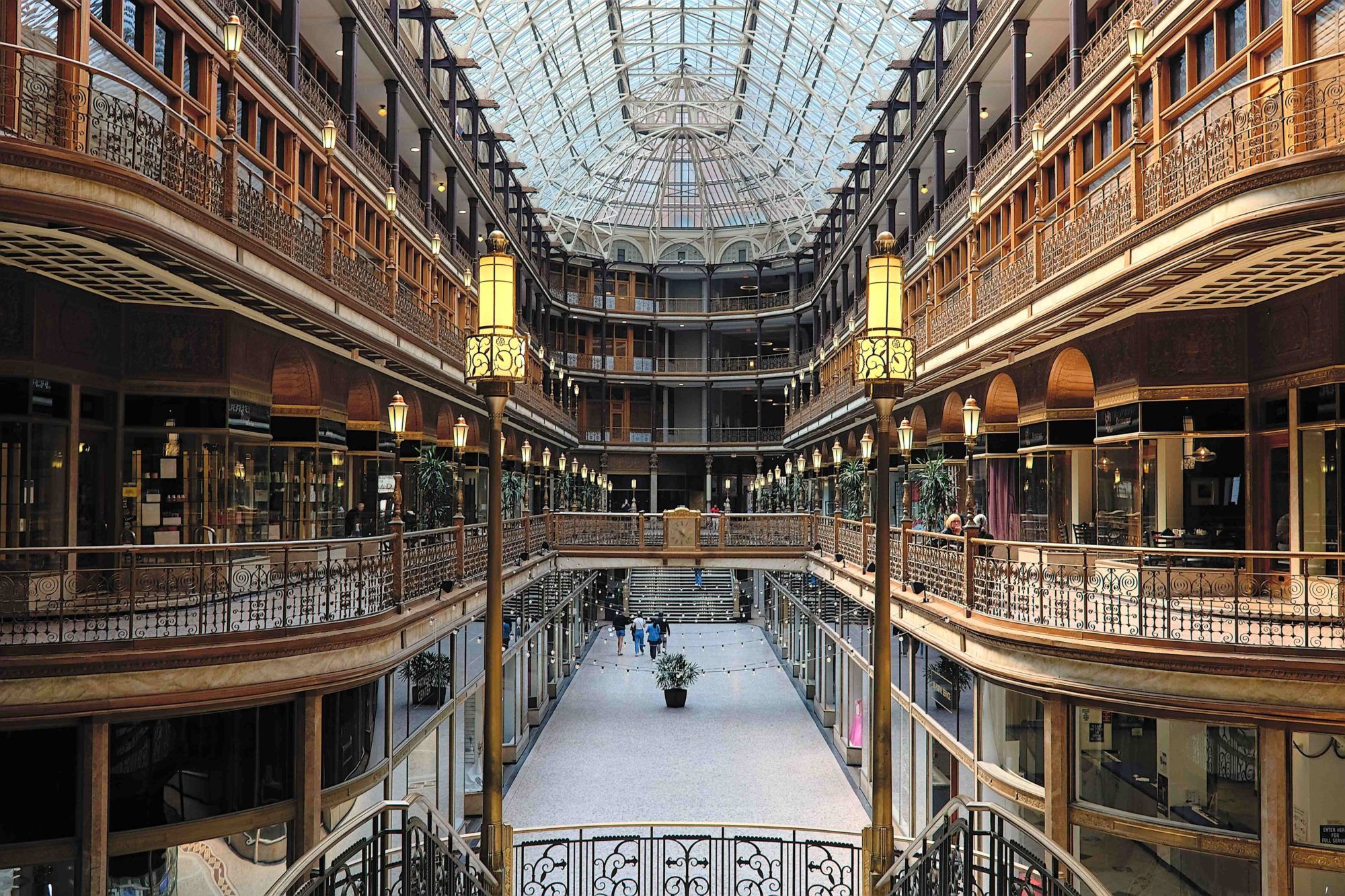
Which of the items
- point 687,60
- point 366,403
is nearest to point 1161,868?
point 366,403

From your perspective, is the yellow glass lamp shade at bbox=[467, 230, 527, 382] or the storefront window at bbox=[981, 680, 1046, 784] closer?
the yellow glass lamp shade at bbox=[467, 230, 527, 382]

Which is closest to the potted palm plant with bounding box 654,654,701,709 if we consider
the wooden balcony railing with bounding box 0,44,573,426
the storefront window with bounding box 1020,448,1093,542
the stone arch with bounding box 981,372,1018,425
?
the stone arch with bounding box 981,372,1018,425

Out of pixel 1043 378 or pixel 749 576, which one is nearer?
pixel 1043 378

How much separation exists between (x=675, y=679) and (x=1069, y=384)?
51.0 feet

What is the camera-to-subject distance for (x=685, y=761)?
75.3 ft

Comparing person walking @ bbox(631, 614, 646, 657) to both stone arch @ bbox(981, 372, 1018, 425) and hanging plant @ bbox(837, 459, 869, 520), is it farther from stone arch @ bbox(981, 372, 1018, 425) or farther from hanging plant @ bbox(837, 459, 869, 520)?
stone arch @ bbox(981, 372, 1018, 425)

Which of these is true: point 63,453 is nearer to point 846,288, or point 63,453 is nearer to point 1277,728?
point 1277,728

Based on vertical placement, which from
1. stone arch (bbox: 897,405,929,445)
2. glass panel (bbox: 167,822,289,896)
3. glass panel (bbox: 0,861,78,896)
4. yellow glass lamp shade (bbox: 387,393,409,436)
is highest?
stone arch (bbox: 897,405,929,445)

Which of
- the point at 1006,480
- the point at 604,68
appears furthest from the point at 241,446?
the point at 604,68

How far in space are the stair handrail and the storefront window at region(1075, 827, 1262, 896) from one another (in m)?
3.31

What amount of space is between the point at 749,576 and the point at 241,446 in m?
37.6

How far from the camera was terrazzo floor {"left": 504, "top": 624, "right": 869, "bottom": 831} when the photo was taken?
19281mm

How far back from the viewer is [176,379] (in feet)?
41.3

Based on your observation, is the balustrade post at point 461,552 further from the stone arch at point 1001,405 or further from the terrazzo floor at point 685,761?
the stone arch at point 1001,405
